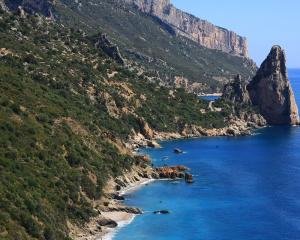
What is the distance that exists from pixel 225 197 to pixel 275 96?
93.9m

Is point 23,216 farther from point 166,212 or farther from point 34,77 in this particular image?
point 34,77

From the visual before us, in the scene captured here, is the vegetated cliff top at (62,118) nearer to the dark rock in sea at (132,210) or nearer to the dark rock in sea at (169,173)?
the dark rock in sea at (169,173)

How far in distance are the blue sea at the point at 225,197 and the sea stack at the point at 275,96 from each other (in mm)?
38072

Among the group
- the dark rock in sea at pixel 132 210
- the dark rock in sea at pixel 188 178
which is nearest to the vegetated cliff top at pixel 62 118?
the dark rock in sea at pixel 132 210

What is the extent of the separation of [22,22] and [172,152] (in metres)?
54.6

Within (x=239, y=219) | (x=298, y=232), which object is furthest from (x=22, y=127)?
(x=298, y=232)

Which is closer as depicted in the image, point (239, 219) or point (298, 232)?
point (298, 232)

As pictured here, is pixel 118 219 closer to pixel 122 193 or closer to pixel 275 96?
pixel 122 193

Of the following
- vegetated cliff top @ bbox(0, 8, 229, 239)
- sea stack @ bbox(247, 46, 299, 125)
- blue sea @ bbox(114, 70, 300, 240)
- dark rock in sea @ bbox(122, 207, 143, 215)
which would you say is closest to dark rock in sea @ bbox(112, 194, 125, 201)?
blue sea @ bbox(114, 70, 300, 240)

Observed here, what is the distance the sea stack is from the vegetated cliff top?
53.4 ft

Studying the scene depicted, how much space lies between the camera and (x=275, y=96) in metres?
194

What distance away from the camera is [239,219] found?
91625mm

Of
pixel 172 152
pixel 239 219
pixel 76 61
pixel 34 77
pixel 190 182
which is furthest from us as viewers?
pixel 76 61

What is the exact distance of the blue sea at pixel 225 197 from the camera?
85.8 meters
